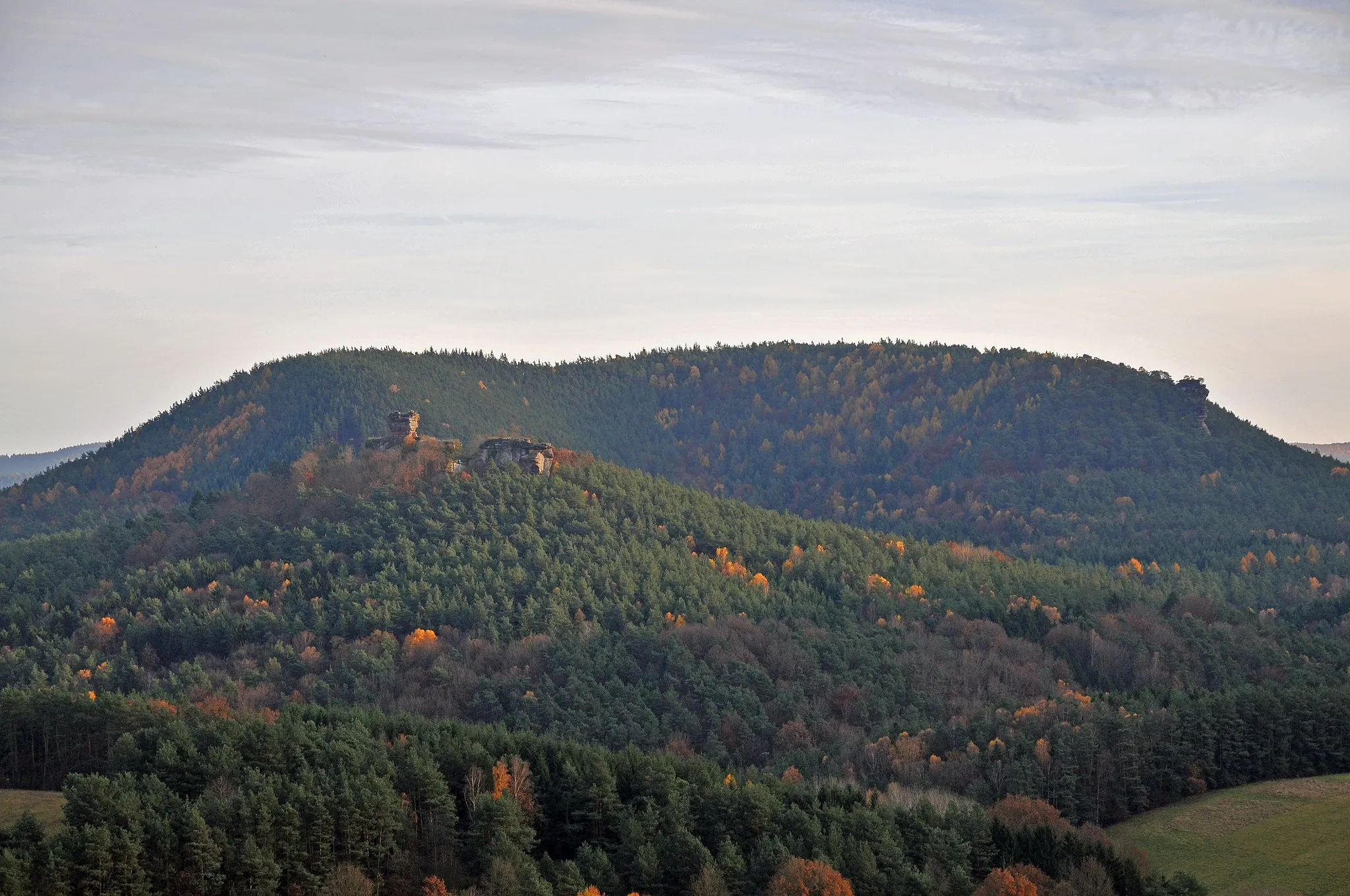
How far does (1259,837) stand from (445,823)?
189ft

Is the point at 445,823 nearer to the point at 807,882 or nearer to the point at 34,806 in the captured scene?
the point at 807,882

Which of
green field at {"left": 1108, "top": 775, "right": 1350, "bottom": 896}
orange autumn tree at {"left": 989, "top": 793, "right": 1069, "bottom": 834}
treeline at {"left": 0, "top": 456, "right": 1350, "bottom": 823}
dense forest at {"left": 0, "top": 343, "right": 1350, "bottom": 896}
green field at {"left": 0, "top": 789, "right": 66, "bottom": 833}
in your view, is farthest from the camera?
treeline at {"left": 0, "top": 456, "right": 1350, "bottom": 823}

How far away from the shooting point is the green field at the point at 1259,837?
103188mm

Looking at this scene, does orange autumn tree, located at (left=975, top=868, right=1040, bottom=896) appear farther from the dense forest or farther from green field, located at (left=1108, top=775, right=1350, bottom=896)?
green field, located at (left=1108, top=775, right=1350, bottom=896)

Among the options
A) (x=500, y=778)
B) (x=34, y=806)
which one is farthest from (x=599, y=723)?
(x=34, y=806)

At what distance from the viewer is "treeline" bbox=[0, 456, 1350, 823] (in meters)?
135

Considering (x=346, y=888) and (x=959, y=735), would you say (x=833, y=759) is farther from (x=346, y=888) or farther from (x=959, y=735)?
(x=346, y=888)

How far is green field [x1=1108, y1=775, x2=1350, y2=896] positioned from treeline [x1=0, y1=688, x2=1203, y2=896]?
7.00 meters

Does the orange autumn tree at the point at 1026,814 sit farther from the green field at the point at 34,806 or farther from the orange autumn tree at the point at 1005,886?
the green field at the point at 34,806

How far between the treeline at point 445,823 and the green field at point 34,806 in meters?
2.78

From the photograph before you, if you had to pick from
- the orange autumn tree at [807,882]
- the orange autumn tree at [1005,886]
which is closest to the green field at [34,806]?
the orange autumn tree at [807,882]

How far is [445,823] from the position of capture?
325 feet

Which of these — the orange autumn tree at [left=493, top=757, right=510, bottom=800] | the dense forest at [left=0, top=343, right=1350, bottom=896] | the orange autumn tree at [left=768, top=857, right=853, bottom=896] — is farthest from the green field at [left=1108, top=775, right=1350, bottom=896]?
the orange autumn tree at [left=493, top=757, right=510, bottom=800]

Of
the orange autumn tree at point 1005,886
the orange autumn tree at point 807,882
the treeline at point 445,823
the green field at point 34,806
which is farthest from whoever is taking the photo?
the orange autumn tree at point 1005,886
